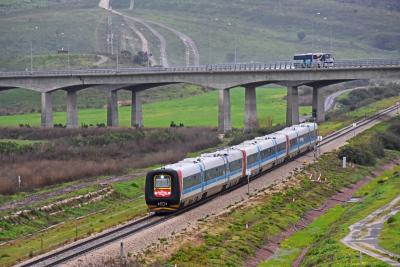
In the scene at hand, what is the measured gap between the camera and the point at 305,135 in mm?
99125

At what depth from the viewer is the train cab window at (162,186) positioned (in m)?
60.6

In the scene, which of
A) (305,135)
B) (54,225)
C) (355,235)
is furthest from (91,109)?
(355,235)

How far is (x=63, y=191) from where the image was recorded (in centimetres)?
8106

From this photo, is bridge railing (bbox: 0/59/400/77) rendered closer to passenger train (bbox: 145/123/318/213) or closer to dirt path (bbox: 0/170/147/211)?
passenger train (bbox: 145/123/318/213)

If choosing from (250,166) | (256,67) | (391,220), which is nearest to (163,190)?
(391,220)

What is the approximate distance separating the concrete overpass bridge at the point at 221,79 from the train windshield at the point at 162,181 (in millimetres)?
65468

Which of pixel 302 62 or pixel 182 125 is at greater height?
pixel 302 62

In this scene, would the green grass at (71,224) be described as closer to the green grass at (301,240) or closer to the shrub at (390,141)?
the green grass at (301,240)

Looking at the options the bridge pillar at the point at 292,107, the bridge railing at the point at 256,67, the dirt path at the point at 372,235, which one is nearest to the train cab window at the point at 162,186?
the dirt path at the point at 372,235

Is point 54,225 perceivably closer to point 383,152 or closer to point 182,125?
point 383,152

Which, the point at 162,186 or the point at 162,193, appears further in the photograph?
the point at 162,186

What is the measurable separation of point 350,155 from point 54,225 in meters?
41.0

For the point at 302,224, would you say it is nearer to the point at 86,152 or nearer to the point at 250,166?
the point at 250,166

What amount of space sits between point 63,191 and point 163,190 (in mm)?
22222
